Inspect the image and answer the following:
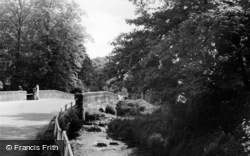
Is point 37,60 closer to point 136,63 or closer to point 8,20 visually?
point 8,20

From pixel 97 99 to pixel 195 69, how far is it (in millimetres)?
24051

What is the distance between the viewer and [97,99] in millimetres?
34938

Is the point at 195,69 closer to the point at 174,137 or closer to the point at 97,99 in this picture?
the point at 174,137

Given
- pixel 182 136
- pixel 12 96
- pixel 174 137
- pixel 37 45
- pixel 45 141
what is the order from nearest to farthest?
pixel 45 141
pixel 182 136
pixel 174 137
pixel 12 96
pixel 37 45

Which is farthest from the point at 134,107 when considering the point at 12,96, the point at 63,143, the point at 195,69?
the point at 63,143

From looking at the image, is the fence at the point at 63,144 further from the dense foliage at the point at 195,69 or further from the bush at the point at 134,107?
the bush at the point at 134,107

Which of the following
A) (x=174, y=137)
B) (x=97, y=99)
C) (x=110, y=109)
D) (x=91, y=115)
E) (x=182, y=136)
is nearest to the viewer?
(x=182, y=136)

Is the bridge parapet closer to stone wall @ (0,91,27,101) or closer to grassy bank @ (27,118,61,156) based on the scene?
stone wall @ (0,91,27,101)

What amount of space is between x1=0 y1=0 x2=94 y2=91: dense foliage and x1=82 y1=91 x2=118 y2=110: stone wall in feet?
25.9

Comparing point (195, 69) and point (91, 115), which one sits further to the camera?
point (91, 115)

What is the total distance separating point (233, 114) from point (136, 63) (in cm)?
558

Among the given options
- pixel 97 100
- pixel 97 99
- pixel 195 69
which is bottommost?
pixel 97 100

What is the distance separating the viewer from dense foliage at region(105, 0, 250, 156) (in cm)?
1197

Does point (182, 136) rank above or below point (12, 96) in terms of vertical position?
below
